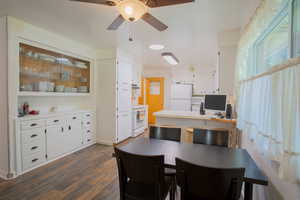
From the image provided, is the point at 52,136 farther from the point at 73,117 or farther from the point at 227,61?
the point at 227,61

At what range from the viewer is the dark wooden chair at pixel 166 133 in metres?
2.08

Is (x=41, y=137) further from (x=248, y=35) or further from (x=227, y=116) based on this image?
(x=248, y=35)

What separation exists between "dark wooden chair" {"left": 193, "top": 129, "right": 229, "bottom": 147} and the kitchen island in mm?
802

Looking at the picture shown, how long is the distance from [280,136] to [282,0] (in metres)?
0.99

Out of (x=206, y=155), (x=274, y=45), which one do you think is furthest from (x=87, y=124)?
(x=274, y=45)

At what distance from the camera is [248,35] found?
1948 mm

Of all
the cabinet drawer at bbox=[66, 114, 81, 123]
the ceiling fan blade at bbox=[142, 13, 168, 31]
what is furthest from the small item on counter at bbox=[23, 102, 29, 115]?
the ceiling fan blade at bbox=[142, 13, 168, 31]

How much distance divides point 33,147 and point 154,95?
15.9ft

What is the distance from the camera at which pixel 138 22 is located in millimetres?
2461

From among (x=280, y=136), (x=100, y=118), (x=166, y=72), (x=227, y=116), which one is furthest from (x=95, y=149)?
(x=166, y=72)

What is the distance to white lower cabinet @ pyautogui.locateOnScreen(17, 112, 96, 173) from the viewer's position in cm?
250

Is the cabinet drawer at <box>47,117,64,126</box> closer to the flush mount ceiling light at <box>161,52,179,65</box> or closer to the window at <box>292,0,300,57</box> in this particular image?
the flush mount ceiling light at <box>161,52,179,65</box>

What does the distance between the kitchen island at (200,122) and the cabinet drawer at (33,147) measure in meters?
2.18

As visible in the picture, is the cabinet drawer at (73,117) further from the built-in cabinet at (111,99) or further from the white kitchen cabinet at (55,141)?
the built-in cabinet at (111,99)
